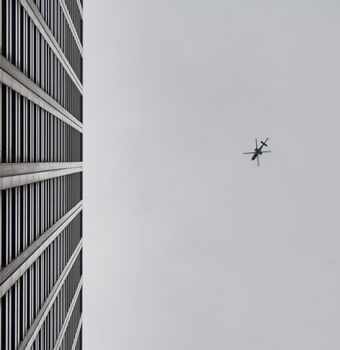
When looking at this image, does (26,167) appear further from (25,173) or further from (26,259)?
(26,259)

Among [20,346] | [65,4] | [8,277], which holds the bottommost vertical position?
[20,346]

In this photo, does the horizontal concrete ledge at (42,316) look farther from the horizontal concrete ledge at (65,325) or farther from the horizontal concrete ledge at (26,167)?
the horizontal concrete ledge at (26,167)

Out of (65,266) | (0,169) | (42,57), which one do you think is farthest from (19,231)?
(65,266)

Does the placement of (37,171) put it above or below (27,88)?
below

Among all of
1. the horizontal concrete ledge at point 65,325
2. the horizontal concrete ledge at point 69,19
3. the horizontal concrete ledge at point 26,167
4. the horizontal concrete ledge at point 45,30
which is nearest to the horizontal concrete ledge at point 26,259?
the horizontal concrete ledge at point 26,167

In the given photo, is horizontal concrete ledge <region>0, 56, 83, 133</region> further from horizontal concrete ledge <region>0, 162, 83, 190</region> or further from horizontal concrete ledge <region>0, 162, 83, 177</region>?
horizontal concrete ledge <region>0, 162, 83, 190</region>

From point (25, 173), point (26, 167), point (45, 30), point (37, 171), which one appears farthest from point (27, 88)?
point (45, 30)

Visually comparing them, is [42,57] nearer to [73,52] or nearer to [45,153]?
[45,153]
